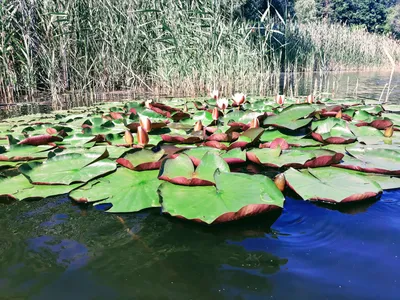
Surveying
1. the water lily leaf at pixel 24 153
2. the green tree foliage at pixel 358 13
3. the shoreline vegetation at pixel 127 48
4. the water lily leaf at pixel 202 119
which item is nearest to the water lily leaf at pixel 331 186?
the water lily leaf at pixel 202 119

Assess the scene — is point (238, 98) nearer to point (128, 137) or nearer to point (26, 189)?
point (128, 137)

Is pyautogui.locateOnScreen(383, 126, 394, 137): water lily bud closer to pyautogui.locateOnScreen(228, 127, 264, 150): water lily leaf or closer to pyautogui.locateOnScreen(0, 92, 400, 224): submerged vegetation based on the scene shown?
pyautogui.locateOnScreen(0, 92, 400, 224): submerged vegetation

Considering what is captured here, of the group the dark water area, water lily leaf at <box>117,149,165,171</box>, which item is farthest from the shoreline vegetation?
the dark water area

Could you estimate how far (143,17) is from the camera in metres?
4.61

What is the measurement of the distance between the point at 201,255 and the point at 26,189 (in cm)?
80

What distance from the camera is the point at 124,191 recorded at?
112 centimetres

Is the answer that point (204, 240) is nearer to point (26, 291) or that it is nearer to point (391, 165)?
point (26, 291)

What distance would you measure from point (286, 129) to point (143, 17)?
3.63 m

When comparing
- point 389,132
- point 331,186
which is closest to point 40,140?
point 331,186

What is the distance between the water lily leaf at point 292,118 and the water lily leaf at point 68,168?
955mm

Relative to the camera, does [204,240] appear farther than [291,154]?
No

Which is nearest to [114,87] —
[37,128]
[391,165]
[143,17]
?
[143,17]

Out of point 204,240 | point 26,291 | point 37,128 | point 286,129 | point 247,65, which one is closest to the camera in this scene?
point 26,291

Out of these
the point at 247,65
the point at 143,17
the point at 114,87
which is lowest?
the point at 114,87
